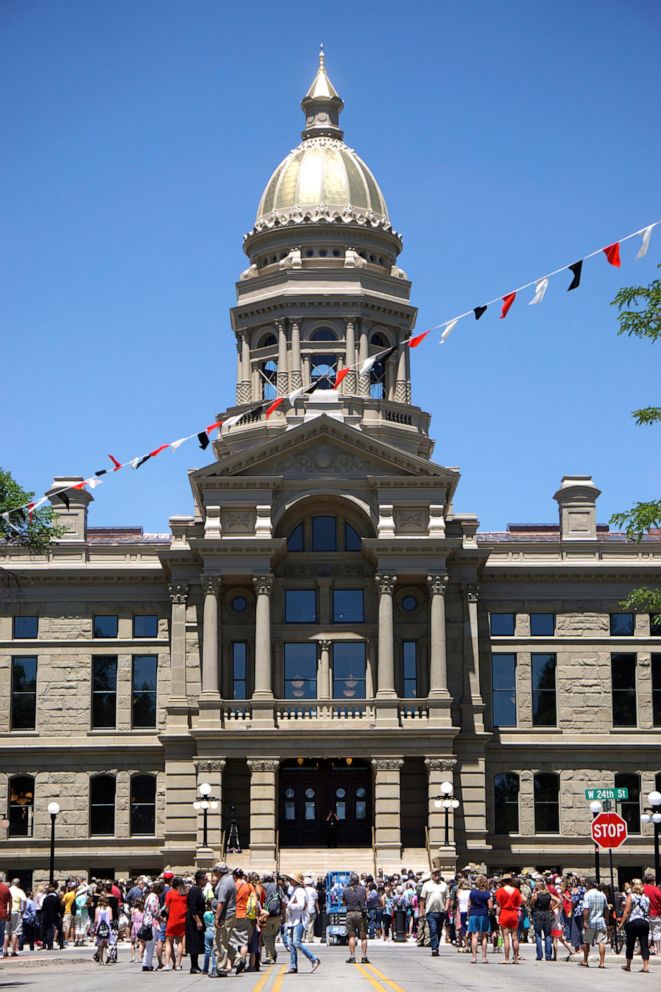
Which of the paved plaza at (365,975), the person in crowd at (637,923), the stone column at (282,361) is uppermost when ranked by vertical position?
the stone column at (282,361)

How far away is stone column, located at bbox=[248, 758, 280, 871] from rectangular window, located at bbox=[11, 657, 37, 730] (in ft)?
35.7

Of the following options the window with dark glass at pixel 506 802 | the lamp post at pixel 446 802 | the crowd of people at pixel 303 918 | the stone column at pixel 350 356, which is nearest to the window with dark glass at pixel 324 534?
the stone column at pixel 350 356

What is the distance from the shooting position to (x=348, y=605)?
232ft

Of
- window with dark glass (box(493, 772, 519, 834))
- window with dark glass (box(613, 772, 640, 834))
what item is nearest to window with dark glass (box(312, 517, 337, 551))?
window with dark glass (box(493, 772, 519, 834))

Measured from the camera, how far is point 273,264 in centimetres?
8019

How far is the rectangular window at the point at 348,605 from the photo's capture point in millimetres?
70500

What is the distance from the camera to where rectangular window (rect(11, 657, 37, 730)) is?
72000mm

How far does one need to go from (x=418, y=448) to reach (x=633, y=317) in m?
37.8

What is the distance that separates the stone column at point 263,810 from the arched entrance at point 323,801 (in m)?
2.40

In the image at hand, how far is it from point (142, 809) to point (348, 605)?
11.6 meters

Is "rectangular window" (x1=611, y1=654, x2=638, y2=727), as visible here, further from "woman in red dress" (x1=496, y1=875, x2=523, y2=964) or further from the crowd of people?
"woman in red dress" (x1=496, y1=875, x2=523, y2=964)

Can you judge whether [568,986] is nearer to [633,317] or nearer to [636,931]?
[636,931]

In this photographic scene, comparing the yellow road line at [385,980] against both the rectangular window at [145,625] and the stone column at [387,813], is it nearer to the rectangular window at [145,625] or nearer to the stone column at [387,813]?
the stone column at [387,813]

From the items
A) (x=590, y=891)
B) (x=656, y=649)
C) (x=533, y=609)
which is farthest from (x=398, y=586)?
(x=590, y=891)
